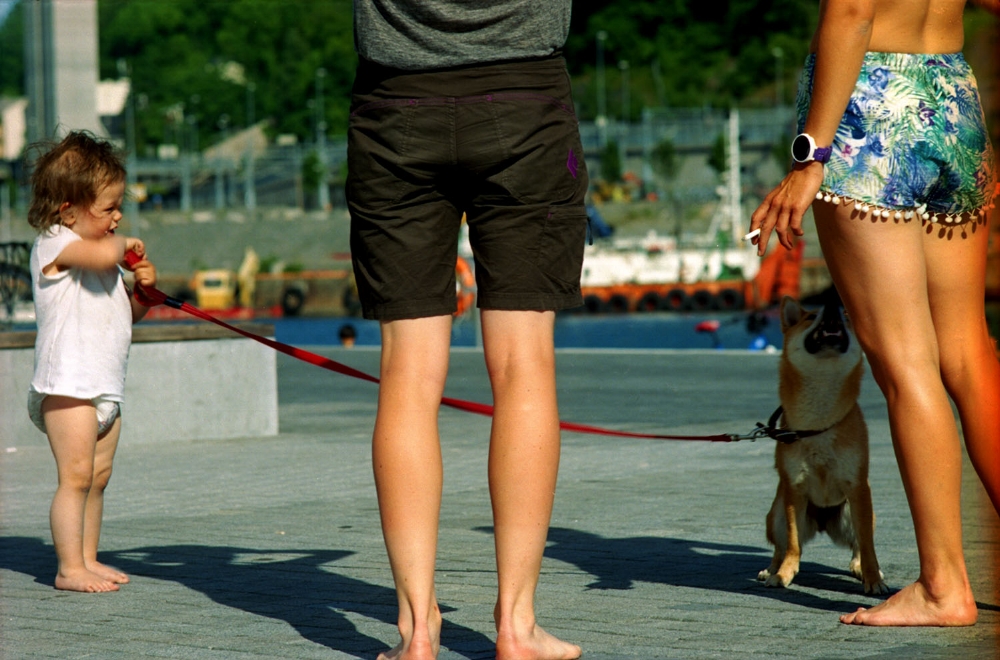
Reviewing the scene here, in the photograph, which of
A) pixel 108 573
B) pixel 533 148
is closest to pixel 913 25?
pixel 533 148

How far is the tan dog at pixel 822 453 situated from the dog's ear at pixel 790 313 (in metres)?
0.19

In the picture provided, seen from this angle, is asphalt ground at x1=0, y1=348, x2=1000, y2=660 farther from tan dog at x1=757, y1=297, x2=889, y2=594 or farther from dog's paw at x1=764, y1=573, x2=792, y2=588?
tan dog at x1=757, y1=297, x2=889, y2=594

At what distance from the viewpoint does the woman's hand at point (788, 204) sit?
3.93 metres

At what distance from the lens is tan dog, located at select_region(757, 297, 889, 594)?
4.75 meters

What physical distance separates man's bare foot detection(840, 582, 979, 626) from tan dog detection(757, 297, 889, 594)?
561mm

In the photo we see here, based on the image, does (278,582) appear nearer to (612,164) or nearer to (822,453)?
(822,453)

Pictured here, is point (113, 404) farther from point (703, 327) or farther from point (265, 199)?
point (265, 199)

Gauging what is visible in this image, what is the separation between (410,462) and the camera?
3545 mm

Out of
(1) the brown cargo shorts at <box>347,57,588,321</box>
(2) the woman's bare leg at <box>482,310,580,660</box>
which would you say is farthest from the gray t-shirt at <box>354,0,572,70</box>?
(2) the woman's bare leg at <box>482,310,580,660</box>

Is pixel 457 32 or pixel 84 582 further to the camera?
pixel 84 582

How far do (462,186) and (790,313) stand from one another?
6.95ft

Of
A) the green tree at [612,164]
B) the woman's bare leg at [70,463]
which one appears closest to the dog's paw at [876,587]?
the woman's bare leg at [70,463]

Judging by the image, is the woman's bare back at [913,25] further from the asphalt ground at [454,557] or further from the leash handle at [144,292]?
the leash handle at [144,292]

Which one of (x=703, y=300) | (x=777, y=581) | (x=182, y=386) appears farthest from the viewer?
(x=703, y=300)
